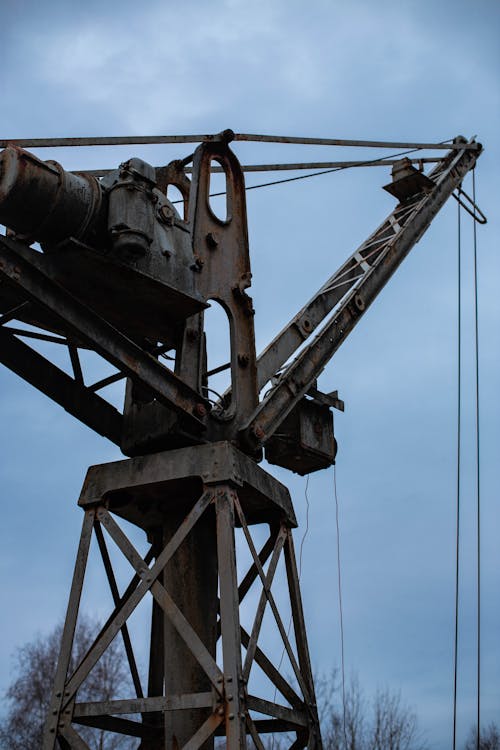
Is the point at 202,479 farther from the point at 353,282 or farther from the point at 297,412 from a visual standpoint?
the point at 353,282

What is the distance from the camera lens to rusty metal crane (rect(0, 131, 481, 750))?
8617mm

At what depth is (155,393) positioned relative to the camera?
30.3 ft

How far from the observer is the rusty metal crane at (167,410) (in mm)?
8617

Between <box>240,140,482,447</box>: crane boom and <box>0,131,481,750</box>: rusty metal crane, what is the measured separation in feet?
0.12

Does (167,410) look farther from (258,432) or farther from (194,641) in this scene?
(194,641)

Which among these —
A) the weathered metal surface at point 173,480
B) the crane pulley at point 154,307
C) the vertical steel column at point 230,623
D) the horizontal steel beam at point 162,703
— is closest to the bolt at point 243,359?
the crane pulley at point 154,307

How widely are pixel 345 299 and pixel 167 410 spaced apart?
3467 mm

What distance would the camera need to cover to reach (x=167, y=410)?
9812 millimetres

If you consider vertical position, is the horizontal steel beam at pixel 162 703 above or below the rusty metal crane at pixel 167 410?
below

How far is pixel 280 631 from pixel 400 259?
6259 millimetres

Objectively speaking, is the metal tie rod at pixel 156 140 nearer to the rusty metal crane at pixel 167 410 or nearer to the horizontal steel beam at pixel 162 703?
the rusty metal crane at pixel 167 410

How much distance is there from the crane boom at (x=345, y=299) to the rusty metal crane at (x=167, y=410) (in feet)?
0.12

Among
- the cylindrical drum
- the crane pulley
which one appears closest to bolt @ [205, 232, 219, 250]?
the crane pulley

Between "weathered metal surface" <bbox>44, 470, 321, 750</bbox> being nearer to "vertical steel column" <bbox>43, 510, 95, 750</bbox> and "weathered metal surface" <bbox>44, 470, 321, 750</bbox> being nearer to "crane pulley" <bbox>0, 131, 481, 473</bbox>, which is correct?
"vertical steel column" <bbox>43, 510, 95, 750</bbox>
